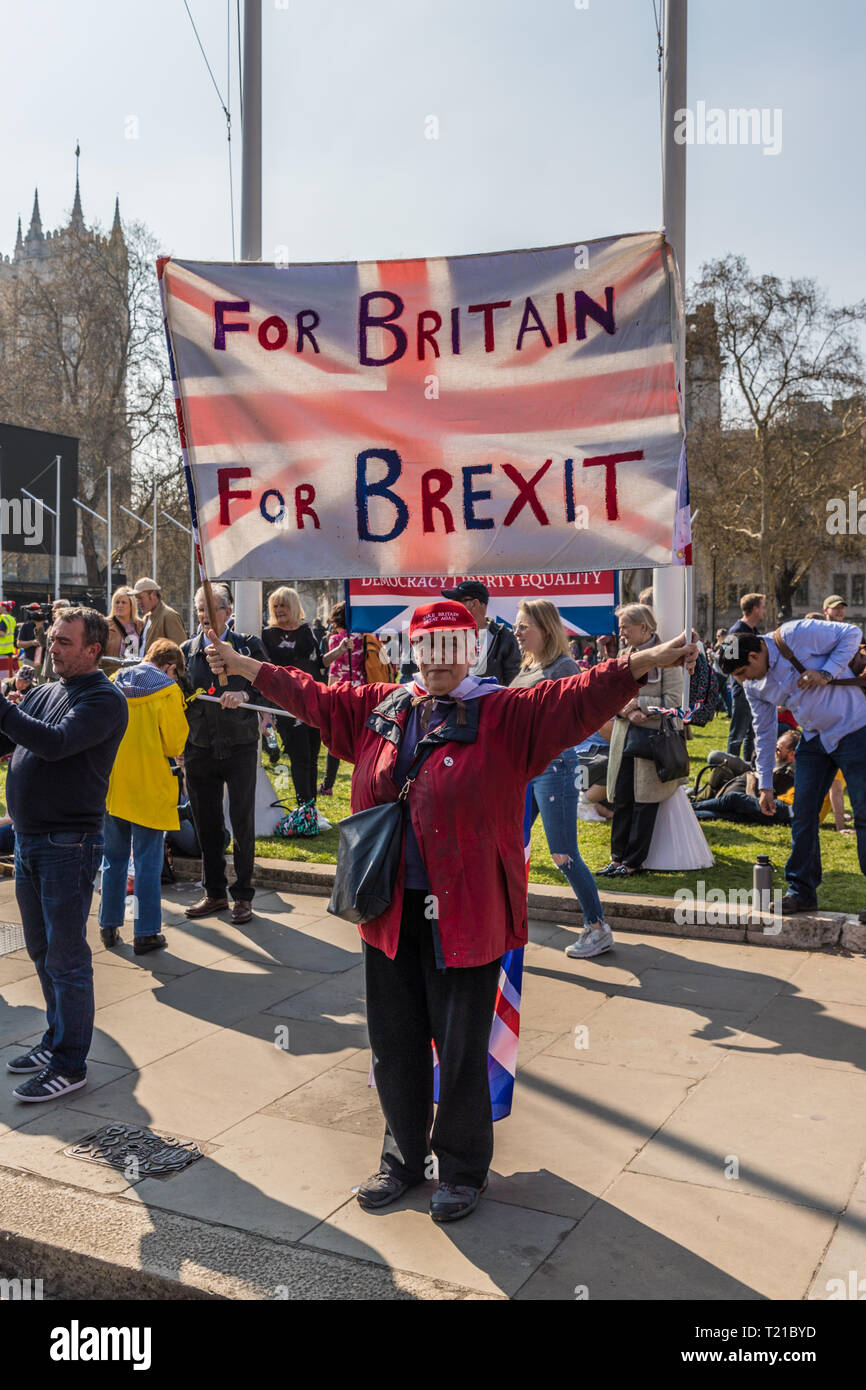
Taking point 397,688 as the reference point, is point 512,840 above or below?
below

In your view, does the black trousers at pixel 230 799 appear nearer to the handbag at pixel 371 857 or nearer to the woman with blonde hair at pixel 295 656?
the woman with blonde hair at pixel 295 656

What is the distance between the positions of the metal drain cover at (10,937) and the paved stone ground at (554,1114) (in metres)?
0.29

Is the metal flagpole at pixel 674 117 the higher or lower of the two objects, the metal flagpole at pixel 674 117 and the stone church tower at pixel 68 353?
the lower

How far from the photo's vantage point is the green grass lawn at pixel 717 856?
309 inches

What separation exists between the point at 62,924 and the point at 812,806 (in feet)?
14.0

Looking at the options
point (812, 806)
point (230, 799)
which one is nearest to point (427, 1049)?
point (812, 806)

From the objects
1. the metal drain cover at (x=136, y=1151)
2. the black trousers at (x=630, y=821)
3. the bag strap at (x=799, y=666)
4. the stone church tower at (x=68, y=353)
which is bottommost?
the metal drain cover at (x=136, y=1151)

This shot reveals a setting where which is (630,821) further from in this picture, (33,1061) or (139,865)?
(33,1061)

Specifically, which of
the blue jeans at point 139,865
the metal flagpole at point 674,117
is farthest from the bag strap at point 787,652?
the blue jeans at point 139,865

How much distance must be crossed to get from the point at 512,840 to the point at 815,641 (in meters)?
3.53

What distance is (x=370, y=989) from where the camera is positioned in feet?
13.0

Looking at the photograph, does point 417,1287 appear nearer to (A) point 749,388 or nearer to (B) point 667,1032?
(B) point 667,1032

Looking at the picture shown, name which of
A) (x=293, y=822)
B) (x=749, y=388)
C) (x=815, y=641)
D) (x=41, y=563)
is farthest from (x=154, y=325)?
(x=815, y=641)

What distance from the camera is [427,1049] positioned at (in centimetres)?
397
